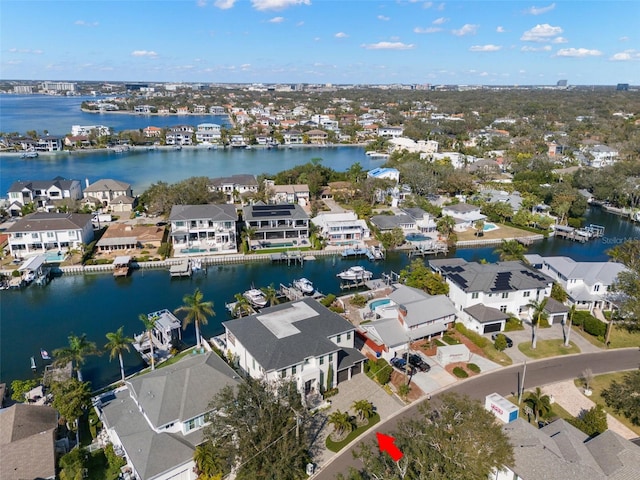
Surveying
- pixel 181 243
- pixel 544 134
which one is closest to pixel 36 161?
pixel 181 243

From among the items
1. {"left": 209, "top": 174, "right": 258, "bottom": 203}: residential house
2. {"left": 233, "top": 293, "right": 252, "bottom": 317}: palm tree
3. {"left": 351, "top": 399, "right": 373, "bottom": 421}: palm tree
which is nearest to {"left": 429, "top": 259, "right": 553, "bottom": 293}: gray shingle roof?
{"left": 351, "top": 399, "right": 373, "bottom": 421}: palm tree

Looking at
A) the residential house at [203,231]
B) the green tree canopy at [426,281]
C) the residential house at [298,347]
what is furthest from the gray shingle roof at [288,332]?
the residential house at [203,231]

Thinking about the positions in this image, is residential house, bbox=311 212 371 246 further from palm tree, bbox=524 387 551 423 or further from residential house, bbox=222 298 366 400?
palm tree, bbox=524 387 551 423

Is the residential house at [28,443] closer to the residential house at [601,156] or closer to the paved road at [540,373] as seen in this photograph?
the paved road at [540,373]

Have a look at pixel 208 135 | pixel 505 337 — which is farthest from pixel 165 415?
pixel 208 135

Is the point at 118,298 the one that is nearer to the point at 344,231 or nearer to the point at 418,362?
the point at 344,231

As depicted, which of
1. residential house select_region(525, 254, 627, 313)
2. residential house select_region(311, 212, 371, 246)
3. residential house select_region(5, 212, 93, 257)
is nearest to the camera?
residential house select_region(525, 254, 627, 313)
